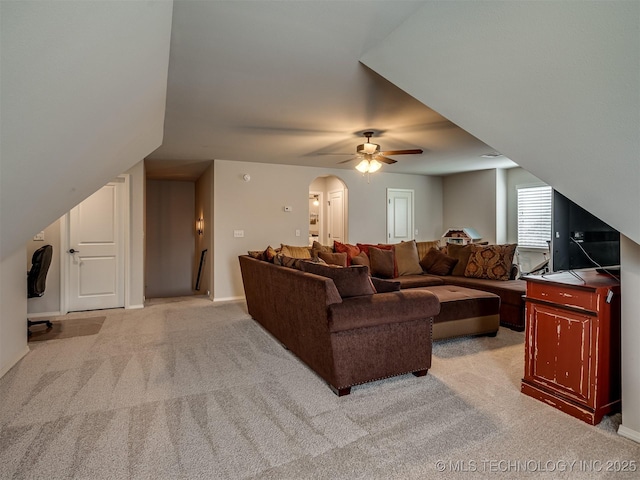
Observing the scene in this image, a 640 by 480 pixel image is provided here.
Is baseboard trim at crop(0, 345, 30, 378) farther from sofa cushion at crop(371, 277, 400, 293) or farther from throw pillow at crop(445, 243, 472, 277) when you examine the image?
throw pillow at crop(445, 243, 472, 277)

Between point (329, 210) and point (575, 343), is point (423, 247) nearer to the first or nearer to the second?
point (329, 210)

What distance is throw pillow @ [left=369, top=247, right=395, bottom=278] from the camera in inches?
205

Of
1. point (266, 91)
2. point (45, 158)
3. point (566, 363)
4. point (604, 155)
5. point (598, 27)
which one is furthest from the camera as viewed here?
point (266, 91)

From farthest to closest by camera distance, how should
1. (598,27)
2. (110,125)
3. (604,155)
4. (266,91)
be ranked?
1. (266,91)
2. (110,125)
3. (604,155)
4. (598,27)

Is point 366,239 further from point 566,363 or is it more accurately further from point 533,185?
point 566,363

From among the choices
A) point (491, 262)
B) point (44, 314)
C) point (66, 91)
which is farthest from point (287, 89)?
point (44, 314)

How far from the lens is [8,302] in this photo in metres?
3.10

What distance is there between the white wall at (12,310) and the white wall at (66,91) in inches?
11.9

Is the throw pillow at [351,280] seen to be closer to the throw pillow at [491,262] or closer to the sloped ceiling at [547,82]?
the sloped ceiling at [547,82]

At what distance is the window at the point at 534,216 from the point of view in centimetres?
618

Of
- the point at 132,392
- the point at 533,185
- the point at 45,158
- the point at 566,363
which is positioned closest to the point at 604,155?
the point at 566,363

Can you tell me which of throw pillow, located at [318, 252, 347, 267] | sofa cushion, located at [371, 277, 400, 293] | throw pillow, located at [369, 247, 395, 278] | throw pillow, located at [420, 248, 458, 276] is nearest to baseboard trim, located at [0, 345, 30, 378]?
sofa cushion, located at [371, 277, 400, 293]

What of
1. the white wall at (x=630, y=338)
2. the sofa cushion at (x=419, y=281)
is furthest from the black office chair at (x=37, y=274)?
the white wall at (x=630, y=338)

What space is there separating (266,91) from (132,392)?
8.64ft
